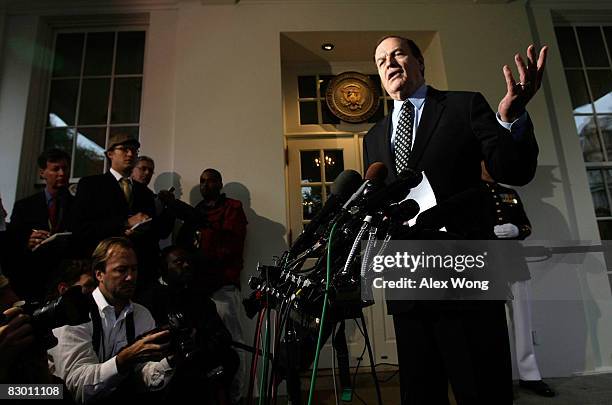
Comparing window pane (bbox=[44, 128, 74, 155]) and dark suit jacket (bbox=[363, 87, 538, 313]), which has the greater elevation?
window pane (bbox=[44, 128, 74, 155])

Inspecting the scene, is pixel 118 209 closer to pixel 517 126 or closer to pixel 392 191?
pixel 392 191

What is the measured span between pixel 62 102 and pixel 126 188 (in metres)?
2.05

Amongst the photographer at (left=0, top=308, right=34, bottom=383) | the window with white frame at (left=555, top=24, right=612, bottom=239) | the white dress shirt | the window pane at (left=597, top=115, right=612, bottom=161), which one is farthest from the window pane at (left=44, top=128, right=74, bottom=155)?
the window pane at (left=597, top=115, right=612, bottom=161)

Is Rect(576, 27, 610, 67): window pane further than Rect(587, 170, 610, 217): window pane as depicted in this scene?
Yes

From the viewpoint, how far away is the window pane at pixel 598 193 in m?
3.81

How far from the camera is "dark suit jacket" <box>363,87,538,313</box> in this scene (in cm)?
77

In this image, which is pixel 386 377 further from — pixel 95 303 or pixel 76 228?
pixel 76 228

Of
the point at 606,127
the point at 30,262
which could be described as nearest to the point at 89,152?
the point at 30,262

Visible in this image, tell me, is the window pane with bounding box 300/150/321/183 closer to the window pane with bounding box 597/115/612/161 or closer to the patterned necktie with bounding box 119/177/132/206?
the patterned necktie with bounding box 119/177/132/206

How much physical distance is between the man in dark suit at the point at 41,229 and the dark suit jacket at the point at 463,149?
219cm

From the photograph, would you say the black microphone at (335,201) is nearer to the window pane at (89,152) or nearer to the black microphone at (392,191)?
the black microphone at (392,191)

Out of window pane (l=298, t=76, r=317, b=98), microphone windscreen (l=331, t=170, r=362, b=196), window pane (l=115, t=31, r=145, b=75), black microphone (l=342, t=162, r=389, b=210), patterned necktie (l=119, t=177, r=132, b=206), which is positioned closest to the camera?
black microphone (l=342, t=162, r=389, b=210)

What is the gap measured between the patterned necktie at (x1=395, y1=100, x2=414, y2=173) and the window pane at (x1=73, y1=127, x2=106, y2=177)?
348 cm

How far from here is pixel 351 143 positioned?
399cm
